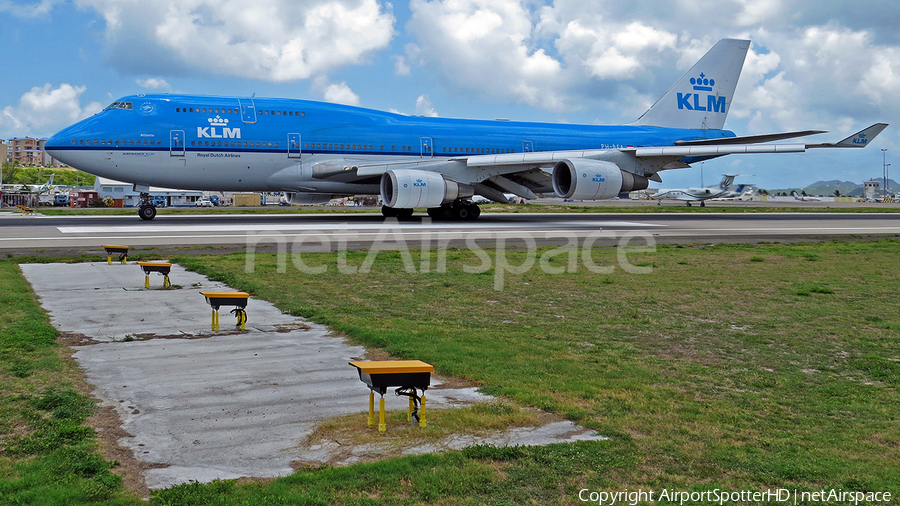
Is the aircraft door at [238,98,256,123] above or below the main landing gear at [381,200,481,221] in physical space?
above

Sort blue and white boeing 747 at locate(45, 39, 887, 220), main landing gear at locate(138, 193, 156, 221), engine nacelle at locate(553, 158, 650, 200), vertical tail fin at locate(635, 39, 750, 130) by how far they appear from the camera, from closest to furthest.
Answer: blue and white boeing 747 at locate(45, 39, 887, 220) < engine nacelle at locate(553, 158, 650, 200) < main landing gear at locate(138, 193, 156, 221) < vertical tail fin at locate(635, 39, 750, 130)

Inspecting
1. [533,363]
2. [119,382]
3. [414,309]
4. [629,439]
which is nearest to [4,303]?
[119,382]

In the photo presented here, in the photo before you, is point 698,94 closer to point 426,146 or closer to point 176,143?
point 426,146

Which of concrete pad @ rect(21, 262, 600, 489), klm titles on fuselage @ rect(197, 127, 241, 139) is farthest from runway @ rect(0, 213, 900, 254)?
concrete pad @ rect(21, 262, 600, 489)

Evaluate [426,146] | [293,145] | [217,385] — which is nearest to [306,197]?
[293,145]

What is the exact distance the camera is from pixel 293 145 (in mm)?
28094

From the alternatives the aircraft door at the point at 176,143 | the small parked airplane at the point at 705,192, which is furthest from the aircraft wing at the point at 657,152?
the small parked airplane at the point at 705,192

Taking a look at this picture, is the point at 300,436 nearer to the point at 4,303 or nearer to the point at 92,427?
the point at 92,427

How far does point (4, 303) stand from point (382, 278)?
563 centimetres

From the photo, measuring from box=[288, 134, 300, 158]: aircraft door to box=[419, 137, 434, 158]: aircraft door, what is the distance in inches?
203

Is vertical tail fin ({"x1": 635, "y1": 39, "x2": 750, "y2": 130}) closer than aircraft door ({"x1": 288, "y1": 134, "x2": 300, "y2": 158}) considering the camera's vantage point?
No

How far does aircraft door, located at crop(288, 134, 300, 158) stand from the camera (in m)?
28.0

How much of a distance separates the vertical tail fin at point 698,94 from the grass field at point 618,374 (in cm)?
2505

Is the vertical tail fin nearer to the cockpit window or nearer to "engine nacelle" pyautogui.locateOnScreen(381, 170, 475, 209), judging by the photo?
"engine nacelle" pyautogui.locateOnScreen(381, 170, 475, 209)
